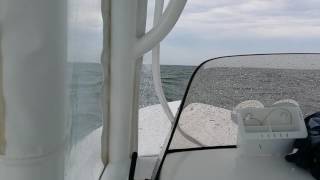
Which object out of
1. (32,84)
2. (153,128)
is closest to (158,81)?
(153,128)

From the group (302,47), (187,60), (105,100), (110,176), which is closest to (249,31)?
(302,47)

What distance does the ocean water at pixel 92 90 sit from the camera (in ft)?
3.06

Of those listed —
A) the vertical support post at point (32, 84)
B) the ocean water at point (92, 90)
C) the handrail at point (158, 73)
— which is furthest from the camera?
the handrail at point (158, 73)

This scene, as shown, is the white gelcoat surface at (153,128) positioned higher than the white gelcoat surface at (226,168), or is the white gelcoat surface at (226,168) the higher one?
the white gelcoat surface at (226,168)

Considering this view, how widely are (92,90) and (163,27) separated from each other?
1.06 feet

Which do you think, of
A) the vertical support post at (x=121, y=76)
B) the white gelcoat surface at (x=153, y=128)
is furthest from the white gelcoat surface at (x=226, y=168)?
the white gelcoat surface at (x=153, y=128)

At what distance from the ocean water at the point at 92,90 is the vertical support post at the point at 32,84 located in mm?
181

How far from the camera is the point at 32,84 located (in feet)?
1.96

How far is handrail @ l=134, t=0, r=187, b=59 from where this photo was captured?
1219 mm

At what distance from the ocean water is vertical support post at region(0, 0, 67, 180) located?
7.1 inches

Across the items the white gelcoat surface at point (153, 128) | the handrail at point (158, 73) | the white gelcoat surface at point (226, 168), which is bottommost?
the white gelcoat surface at point (153, 128)

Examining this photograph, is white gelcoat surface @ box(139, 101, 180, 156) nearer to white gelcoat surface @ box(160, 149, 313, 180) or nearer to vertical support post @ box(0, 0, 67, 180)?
white gelcoat surface @ box(160, 149, 313, 180)

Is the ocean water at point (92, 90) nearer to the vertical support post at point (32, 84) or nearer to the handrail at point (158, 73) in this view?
the handrail at point (158, 73)

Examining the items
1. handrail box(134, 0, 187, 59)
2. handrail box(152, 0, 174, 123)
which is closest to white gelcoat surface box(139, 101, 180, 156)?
handrail box(152, 0, 174, 123)
